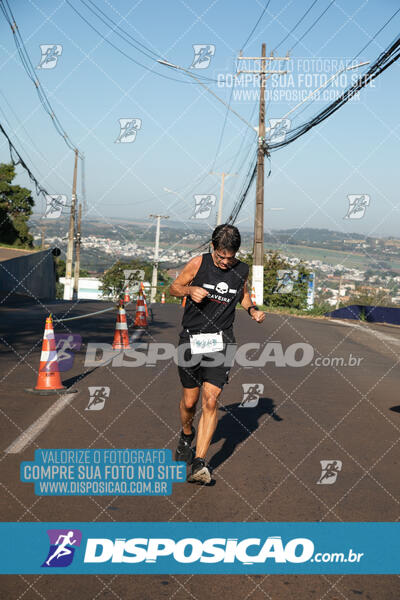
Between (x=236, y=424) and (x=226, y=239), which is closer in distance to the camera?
(x=226, y=239)

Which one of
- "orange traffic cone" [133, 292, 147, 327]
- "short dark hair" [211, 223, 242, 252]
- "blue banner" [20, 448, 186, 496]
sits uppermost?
"short dark hair" [211, 223, 242, 252]

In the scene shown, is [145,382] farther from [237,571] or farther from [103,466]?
[237,571]

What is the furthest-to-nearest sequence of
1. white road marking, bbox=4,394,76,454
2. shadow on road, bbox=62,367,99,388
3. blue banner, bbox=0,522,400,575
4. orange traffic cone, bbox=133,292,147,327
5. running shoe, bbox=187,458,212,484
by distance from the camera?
orange traffic cone, bbox=133,292,147,327 → shadow on road, bbox=62,367,99,388 → white road marking, bbox=4,394,76,454 → running shoe, bbox=187,458,212,484 → blue banner, bbox=0,522,400,575

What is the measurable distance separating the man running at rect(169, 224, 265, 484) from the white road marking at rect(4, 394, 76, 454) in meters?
1.67

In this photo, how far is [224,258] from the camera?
18.7 feet

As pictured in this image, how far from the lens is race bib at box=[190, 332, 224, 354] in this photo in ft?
19.0

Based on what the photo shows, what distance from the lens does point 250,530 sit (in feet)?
15.2

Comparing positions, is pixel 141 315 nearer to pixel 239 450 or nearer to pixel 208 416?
pixel 239 450

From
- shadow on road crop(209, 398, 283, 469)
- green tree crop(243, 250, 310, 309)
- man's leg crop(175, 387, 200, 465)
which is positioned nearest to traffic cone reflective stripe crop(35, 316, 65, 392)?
shadow on road crop(209, 398, 283, 469)

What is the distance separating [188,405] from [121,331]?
310 inches

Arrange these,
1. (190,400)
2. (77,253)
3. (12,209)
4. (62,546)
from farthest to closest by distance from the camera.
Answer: (77,253) → (12,209) → (190,400) → (62,546)

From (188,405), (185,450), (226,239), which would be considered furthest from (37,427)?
(226,239)

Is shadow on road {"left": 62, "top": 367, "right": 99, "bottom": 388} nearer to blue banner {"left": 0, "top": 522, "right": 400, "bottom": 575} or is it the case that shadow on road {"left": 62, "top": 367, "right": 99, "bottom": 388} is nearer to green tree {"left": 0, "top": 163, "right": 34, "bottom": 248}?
blue banner {"left": 0, "top": 522, "right": 400, "bottom": 575}

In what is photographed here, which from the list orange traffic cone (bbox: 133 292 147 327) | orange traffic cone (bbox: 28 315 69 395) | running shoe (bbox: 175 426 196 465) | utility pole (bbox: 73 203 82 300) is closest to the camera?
running shoe (bbox: 175 426 196 465)
